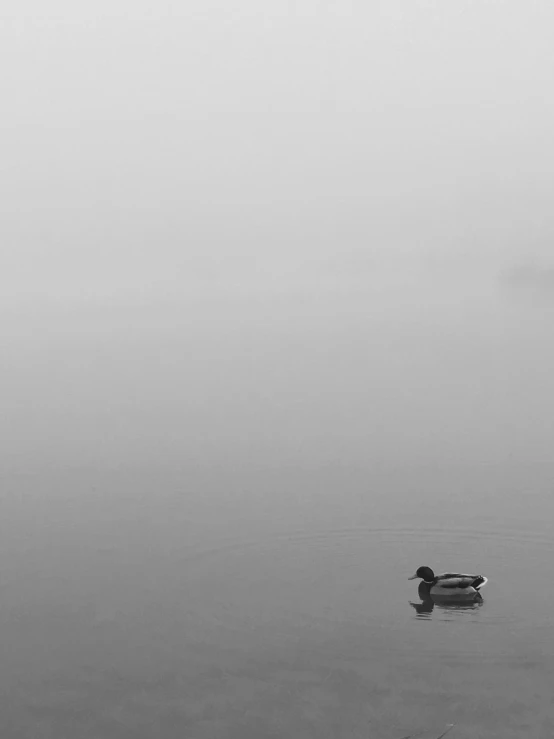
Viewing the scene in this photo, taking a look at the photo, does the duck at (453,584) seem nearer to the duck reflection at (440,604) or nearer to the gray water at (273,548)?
the duck reflection at (440,604)

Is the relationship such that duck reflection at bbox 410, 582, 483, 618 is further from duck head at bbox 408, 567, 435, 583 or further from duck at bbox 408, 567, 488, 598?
duck head at bbox 408, 567, 435, 583

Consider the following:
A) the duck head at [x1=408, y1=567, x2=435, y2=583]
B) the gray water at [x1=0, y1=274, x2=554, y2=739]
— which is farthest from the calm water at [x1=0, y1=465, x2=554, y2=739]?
the duck head at [x1=408, y1=567, x2=435, y2=583]

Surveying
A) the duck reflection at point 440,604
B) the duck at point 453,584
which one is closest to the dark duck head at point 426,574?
the duck at point 453,584

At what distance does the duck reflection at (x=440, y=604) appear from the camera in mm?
25391

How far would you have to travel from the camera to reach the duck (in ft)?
83.8

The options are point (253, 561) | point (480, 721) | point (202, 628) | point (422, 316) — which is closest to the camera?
point (480, 721)

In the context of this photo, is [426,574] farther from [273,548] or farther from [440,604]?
[273,548]

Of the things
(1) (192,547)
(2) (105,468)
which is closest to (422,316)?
(2) (105,468)

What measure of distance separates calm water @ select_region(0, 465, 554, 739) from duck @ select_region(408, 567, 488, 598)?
1.51ft

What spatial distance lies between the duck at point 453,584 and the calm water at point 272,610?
0.46 m

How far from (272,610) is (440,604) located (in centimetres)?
392

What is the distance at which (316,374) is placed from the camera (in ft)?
202

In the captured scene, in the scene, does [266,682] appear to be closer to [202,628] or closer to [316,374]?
[202,628]

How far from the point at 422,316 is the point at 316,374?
37.3 m
